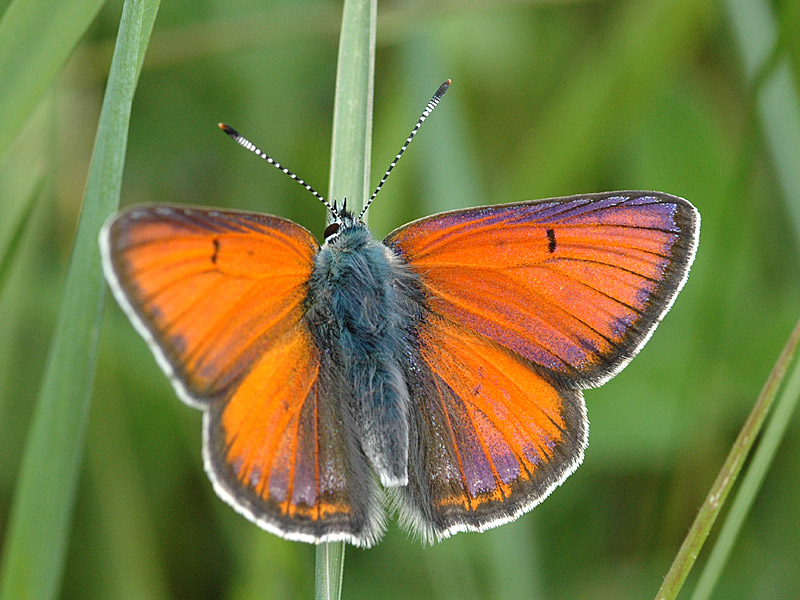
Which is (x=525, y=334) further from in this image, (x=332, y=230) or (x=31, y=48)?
(x=31, y=48)

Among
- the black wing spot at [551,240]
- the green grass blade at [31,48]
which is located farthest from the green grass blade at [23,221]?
the black wing spot at [551,240]

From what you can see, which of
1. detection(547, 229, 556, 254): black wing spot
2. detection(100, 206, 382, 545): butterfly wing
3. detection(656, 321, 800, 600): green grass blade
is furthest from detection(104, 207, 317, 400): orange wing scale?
detection(656, 321, 800, 600): green grass blade

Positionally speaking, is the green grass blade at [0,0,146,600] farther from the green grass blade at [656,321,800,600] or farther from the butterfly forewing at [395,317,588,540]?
the green grass blade at [656,321,800,600]

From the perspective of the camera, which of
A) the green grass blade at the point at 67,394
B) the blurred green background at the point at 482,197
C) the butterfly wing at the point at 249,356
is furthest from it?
the blurred green background at the point at 482,197

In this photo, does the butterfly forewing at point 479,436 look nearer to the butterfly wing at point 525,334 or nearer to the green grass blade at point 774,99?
the butterfly wing at point 525,334

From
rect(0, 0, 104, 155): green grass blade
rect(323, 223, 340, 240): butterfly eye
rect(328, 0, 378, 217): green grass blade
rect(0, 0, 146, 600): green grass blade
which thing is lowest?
rect(0, 0, 146, 600): green grass blade

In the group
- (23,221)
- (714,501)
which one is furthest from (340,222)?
(714,501)
